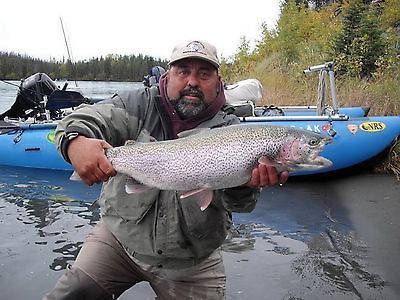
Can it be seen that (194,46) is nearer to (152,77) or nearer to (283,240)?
(283,240)

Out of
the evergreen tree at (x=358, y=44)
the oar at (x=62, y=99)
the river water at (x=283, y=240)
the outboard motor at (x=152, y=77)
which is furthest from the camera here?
the evergreen tree at (x=358, y=44)

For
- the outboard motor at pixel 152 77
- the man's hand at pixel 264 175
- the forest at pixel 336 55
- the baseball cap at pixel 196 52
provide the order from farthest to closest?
the forest at pixel 336 55
the outboard motor at pixel 152 77
the baseball cap at pixel 196 52
the man's hand at pixel 264 175

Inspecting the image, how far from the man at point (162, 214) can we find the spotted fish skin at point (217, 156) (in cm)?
→ 18

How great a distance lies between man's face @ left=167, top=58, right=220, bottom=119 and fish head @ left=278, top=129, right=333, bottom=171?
64cm

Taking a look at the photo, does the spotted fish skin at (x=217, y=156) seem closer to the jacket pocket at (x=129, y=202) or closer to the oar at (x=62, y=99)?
the jacket pocket at (x=129, y=202)

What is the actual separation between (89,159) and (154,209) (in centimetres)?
60

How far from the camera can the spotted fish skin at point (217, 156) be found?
2.53 meters

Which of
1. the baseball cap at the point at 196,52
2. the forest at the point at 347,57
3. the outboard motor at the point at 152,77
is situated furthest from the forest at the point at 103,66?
the baseball cap at the point at 196,52

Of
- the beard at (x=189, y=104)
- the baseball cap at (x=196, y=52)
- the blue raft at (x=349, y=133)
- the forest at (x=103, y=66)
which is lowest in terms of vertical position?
the forest at (x=103, y=66)

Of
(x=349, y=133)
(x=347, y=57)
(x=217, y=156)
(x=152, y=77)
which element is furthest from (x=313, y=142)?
(x=347, y=57)

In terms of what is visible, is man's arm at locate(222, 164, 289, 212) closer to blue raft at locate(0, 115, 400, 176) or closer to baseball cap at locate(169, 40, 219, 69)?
baseball cap at locate(169, 40, 219, 69)

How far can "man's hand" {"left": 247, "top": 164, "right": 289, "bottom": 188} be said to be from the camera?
8.16ft

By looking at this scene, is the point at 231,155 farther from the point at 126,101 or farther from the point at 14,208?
the point at 14,208

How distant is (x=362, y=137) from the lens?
750 centimetres
